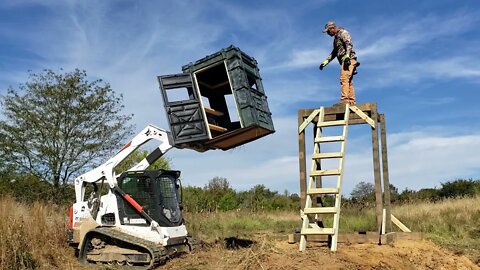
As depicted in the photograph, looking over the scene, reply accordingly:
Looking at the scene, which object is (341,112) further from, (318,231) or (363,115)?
(318,231)

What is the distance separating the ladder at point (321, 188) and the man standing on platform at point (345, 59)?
0.35m

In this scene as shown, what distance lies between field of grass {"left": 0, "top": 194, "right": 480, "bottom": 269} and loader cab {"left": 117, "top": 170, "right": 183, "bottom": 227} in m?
1.49

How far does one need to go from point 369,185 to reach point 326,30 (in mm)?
31827

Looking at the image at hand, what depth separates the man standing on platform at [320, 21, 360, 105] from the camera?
9.45 m

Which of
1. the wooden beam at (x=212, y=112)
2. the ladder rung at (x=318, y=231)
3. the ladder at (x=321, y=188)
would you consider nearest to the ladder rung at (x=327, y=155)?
the ladder at (x=321, y=188)

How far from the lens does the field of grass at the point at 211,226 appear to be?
31.2 feet

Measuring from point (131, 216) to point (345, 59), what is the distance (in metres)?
5.40

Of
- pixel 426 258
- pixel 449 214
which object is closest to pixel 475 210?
pixel 449 214

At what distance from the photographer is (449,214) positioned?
1661cm

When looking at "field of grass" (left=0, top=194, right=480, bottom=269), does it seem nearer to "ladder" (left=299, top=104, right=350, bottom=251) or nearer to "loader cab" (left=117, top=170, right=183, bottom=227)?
"loader cab" (left=117, top=170, right=183, bottom=227)

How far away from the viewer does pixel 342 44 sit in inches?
377

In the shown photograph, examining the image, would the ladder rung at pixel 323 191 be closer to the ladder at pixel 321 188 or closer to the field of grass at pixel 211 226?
the ladder at pixel 321 188

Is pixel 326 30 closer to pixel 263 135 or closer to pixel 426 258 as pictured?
pixel 263 135

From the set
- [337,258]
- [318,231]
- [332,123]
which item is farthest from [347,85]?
[337,258]
